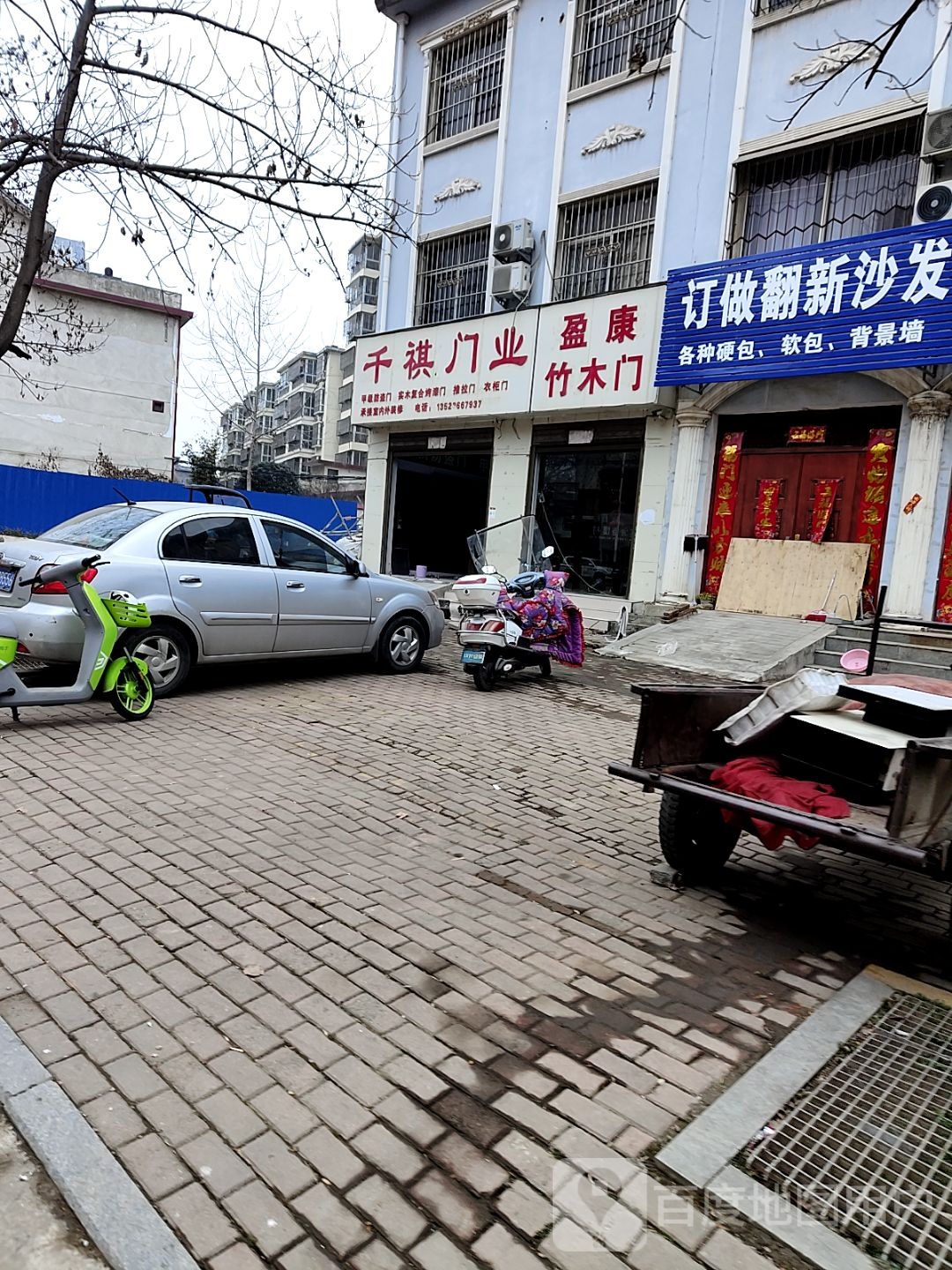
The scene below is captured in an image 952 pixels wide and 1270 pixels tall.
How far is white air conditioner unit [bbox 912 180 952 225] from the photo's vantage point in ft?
32.3

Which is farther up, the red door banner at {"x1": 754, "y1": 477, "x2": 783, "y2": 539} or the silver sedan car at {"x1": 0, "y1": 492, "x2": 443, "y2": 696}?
the red door banner at {"x1": 754, "y1": 477, "x2": 783, "y2": 539}

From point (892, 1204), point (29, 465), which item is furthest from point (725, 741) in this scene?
point (29, 465)

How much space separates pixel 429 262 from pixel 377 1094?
666 inches

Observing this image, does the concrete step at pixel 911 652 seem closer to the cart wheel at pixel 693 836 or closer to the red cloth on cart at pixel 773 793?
the cart wheel at pixel 693 836

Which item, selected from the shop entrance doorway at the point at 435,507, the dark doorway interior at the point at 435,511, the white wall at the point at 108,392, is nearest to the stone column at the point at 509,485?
the shop entrance doorway at the point at 435,507

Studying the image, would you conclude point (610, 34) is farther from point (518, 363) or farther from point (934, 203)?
point (934, 203)

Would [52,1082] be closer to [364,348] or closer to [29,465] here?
[364,348]

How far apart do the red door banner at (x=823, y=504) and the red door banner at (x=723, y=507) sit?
3.94 feet

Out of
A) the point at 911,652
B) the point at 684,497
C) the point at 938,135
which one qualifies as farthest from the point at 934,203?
the point at 911,652

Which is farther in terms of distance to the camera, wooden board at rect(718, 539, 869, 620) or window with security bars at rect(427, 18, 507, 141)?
window with security bars at rect(427, 18, 507, 141)

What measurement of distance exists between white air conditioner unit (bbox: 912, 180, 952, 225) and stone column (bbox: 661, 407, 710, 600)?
3523 mm

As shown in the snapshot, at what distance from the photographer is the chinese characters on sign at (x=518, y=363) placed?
12641 millimetres

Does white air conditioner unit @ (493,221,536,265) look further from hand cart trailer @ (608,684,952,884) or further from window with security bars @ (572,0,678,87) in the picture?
hand cart trailer @ (608,684,952,884)

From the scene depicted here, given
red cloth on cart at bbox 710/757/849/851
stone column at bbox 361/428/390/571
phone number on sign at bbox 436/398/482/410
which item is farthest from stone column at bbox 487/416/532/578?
red cloth on cart at bbox 710/757/849/851
